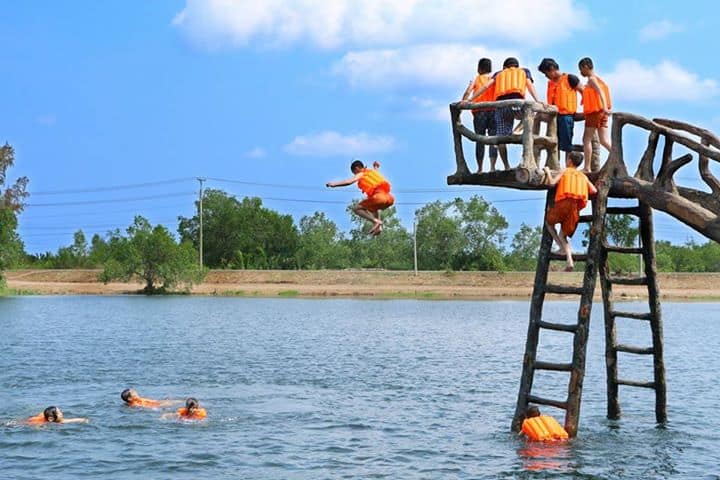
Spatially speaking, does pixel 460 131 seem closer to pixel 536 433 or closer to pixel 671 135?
pixel 671 135

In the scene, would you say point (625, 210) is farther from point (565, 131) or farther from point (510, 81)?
point (510, 81)

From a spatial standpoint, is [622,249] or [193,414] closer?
[622,249]

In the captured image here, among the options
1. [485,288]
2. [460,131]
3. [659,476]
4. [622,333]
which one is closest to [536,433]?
[659,476]

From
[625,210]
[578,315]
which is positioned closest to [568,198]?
[578,315]

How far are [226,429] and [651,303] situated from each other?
10312 mm

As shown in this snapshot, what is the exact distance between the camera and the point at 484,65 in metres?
20.0

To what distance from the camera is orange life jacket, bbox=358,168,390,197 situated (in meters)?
18.7

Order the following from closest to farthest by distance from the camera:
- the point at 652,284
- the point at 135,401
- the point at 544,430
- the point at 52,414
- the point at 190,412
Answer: the point at 544,430 → the point at 652,284 → the point at 52,414 → the point at 190,412 → the point at 135,401

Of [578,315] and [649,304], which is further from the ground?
[649,304]

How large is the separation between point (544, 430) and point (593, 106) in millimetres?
6579

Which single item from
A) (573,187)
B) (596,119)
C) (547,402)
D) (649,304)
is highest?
(596,119)

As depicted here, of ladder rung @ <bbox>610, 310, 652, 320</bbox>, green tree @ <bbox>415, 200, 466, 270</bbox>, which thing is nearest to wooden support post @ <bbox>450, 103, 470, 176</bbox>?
ladder rung @ <bbox>610, 310, 652, 320</bbox>

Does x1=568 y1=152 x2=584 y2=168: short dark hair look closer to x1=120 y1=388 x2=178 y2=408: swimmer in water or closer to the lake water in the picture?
the lake water

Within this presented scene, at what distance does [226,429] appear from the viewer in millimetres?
24641
